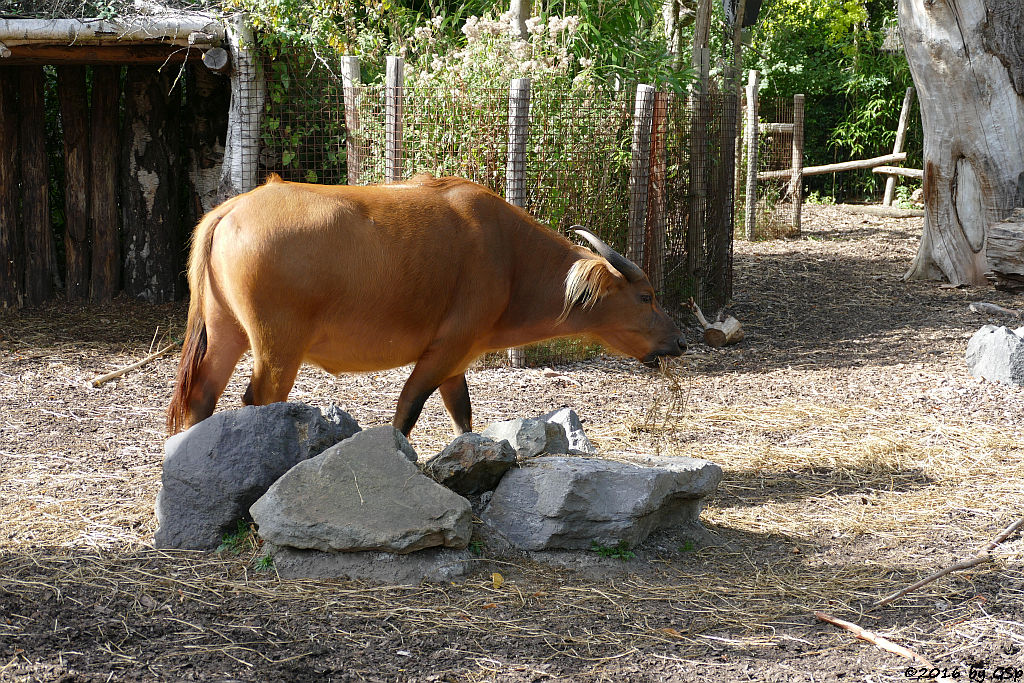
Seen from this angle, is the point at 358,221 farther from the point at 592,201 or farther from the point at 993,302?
the point at 993,302

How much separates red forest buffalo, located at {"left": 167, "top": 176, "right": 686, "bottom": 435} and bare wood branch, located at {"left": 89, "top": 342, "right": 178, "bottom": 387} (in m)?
2.80

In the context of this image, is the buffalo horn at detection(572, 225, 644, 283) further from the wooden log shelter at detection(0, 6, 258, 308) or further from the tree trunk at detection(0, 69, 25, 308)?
the tree trunk at detection(0, 69, 25, 308)

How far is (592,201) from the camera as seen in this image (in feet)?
27.8

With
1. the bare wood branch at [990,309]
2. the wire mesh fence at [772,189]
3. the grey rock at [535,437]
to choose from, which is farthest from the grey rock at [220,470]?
the wire mesh fence at [772,189]

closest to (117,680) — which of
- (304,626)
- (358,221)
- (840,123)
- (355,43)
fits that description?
(304,626)

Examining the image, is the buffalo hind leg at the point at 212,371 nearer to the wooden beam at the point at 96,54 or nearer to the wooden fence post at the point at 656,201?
the wooden beam at the point at 96,54

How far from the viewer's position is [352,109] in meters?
8.53

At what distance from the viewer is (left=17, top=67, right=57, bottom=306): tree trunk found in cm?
921

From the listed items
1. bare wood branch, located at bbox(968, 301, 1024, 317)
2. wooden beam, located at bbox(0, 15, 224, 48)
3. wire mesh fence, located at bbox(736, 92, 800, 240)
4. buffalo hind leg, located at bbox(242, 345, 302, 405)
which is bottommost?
bare wood branch, located at bbox(968, 301, 1024, 317)

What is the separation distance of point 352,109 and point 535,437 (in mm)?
4517

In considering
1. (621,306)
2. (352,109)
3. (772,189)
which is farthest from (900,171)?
(621,306)

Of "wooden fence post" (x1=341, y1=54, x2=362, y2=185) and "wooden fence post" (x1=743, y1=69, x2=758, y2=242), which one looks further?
"wooden fence post" (x1=743, y1=69, x2=758, y2=242)

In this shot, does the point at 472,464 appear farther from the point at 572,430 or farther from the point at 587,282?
the point at 587,282

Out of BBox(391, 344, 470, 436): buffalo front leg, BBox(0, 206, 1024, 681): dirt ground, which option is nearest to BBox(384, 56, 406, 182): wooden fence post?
BBox(0, 206, 1024, 681): dirt ground
